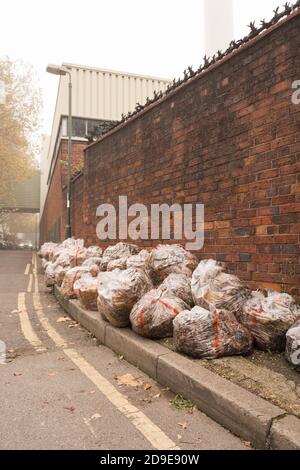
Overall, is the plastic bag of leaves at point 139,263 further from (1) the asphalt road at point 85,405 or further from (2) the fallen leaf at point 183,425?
(2) the fallen leaf at point 183,425

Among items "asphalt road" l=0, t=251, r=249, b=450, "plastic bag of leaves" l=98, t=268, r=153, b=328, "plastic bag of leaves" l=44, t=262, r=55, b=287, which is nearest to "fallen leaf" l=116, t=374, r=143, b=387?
"asphalt road" l=0, t=251, r=249, b=450

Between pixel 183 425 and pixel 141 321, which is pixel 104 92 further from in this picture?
pixel 183 425

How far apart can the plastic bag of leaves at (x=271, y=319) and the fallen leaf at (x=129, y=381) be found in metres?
1.17

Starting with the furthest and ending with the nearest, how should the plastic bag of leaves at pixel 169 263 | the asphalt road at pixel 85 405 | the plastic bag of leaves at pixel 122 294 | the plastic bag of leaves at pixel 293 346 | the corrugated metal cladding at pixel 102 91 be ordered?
the corrugated metal cladding at pixel 102 91 < the plastic bag of leaves at pixel 169 263 < the plastic bag of leaves at pixel 122 294 < the plastic bag of leaves at pixel 293 346 < the asphalt road at pixel 85 405

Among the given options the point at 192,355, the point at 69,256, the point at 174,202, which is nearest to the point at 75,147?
the point at 69,256

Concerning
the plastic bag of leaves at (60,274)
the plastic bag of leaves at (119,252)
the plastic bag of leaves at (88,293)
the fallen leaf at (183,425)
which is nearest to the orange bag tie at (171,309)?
the fallen leaf at (183,425)

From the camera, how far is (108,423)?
282cm

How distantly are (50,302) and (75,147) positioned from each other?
12330 mm

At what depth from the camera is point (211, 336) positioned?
11.6ft

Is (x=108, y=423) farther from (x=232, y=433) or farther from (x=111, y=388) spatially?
(x=232, y=433)

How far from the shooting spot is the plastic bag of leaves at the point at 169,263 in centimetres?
547

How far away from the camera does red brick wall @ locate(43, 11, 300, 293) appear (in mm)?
4270

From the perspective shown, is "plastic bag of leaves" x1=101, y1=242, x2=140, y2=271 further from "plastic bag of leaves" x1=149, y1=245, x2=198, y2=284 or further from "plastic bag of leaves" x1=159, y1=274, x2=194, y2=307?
"plastic bag of leaves" x1=159, y1=274, x2=194, y2=307

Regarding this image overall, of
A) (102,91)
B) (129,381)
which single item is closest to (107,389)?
(129,381)
